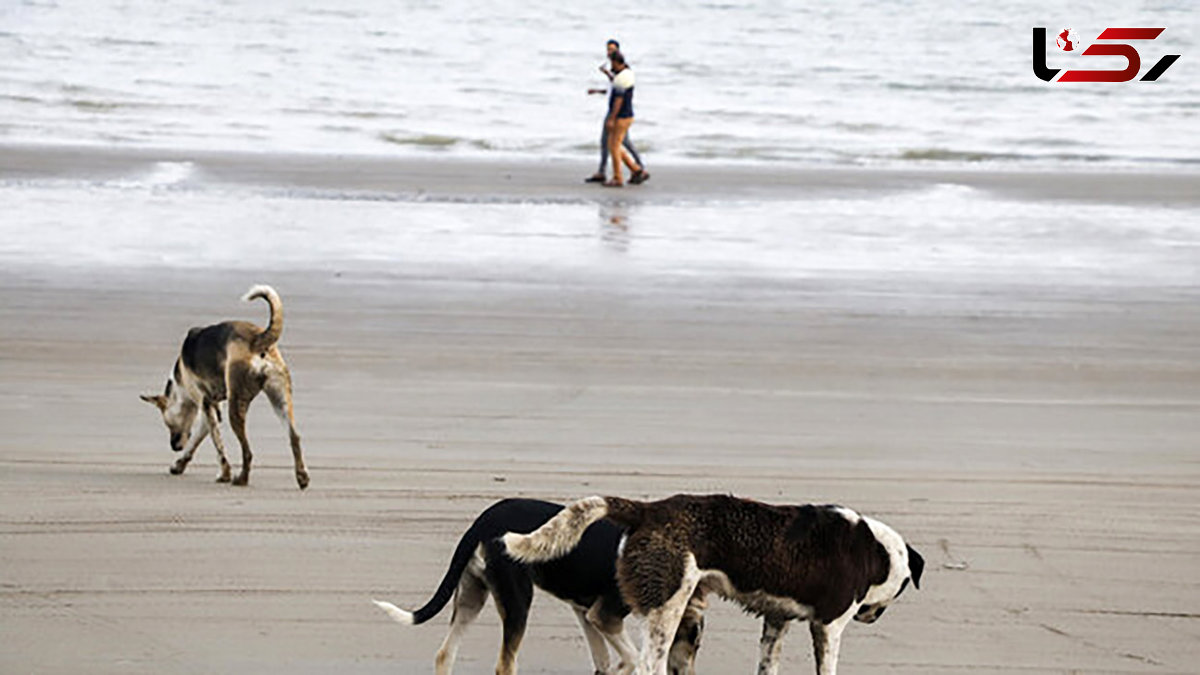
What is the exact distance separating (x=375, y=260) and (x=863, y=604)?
10883 millimetres

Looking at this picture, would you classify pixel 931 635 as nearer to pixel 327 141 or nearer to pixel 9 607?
pixel 9 607

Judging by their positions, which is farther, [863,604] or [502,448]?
[502,448]

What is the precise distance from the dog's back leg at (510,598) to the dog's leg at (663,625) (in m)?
0.44

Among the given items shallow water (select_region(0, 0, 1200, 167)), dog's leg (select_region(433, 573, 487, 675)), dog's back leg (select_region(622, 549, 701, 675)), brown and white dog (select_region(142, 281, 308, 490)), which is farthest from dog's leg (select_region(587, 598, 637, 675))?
shallow water (select_region(0, 0, 1200, 167))

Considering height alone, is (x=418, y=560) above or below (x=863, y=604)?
below

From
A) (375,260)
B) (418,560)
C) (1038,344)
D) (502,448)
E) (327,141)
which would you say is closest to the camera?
(418,560)

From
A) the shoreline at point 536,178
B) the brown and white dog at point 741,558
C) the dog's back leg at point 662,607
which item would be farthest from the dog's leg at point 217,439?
the shoreline at point 536,178

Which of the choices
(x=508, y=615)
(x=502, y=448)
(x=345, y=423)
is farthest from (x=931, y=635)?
(x=345, y=423)

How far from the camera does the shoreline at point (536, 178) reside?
22.0 m

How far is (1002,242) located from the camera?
1841 cm

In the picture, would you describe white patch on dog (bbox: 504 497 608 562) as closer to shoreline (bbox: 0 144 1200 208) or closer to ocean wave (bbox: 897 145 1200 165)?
shoreline (bbox: 0 144 1200 208)

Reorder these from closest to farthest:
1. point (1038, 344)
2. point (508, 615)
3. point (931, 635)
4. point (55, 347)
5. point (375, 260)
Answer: point (508, 615)
point (931, 635)
point (55, 347)
point (1038, 344)
point (375, 260)

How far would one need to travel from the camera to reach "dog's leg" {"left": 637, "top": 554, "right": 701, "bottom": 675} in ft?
17.8

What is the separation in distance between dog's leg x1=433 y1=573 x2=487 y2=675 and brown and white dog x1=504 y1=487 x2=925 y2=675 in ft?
1.03
